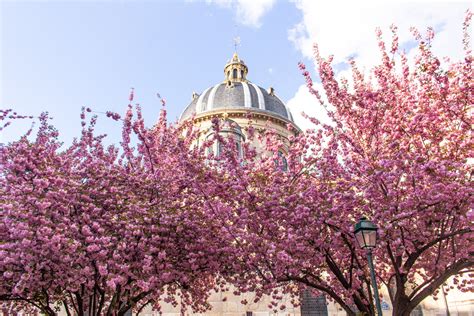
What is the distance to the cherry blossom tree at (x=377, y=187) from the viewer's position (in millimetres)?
9812

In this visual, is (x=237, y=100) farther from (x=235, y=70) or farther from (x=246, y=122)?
(x=235, y=70)

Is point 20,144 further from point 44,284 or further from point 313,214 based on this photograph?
point 313,214

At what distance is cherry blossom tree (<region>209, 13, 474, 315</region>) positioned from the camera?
981 cm

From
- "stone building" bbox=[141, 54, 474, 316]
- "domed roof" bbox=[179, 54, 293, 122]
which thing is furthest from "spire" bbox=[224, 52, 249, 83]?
"domed roof" bbox=[179, 54, 293, 122]

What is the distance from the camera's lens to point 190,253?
449 inches

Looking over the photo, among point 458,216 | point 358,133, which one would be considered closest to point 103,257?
point 358,133

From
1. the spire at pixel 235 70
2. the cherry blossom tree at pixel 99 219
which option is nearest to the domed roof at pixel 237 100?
the spire at pixel 235 70

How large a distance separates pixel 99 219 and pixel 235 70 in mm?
41658

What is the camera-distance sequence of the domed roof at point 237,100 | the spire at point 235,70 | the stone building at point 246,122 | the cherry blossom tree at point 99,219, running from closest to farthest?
the cherry blossom tree at point 99,219 < the stone building at point 246,122 < the domed roof at point 237,100 < the spire at point 235,70

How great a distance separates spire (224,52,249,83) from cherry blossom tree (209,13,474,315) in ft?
125

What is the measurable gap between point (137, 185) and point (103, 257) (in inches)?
97.9

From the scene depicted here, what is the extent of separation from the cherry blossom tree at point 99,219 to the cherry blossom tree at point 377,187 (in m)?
1.44

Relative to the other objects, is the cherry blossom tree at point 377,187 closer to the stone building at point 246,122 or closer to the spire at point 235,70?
the stone building at point 246,122

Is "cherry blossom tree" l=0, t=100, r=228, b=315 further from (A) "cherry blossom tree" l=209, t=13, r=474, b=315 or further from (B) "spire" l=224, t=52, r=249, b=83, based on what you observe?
(B) "spire" l=224, t=52, r=249, b=83
